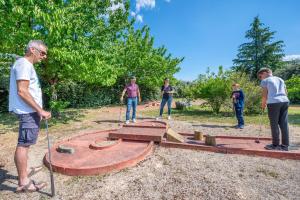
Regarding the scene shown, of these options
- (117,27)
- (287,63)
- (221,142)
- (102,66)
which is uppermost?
(287,63)

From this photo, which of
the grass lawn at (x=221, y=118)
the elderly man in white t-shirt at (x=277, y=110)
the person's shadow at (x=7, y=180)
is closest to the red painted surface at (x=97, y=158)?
the person's shadow at (x=7, y=180)

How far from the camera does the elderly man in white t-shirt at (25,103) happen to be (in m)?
2.79

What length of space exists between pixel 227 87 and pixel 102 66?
6.20 metres

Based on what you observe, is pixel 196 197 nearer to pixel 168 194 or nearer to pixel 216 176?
pixel 168 194

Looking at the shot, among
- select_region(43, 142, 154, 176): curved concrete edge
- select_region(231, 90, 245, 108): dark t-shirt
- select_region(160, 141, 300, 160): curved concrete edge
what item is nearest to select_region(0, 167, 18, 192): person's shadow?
select_region(43, 142, 154, 176): curved concrete edge

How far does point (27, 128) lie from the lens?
2924 mm

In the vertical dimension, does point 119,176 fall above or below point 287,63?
below

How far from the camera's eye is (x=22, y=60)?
288cm

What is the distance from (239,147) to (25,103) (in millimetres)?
4334

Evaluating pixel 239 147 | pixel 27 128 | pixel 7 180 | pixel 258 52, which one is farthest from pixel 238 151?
pixel 258 52

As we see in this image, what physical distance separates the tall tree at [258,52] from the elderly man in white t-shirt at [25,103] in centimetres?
3667

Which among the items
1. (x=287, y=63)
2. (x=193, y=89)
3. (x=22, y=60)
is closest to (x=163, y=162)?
(x=22, y=60)

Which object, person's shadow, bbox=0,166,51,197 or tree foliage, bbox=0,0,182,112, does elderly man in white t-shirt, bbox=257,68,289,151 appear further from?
tree foliage, bbox=0,0,182,112

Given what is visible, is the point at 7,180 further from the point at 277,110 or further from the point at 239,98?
the point at 239,98
